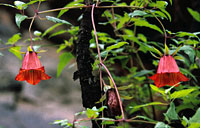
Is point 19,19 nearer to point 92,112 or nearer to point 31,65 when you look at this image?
point 31,65

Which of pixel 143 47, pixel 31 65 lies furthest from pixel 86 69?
pixel 143 47

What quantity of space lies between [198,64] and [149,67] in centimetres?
89

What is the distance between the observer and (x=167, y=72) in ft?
2.42

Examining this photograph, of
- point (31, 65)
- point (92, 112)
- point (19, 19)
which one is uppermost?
point (19, 19)

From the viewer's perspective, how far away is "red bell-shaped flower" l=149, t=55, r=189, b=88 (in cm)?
71

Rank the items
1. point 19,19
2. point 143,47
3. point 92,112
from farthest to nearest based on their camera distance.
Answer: point 143,47
point 19,19
point 92,112

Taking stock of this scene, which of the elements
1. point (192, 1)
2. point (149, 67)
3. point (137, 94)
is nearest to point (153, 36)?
point (149, 67)

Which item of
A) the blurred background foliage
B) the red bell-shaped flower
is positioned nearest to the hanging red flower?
the blurred background foliage

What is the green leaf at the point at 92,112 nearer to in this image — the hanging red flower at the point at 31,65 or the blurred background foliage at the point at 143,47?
the blurred background foliage at the point at 143,47

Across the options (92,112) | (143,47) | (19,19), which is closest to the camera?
(92,112)

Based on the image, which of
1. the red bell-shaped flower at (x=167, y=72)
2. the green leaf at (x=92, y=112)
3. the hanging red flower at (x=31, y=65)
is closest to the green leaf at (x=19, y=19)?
the hanging red flower at (x=31, y=65)

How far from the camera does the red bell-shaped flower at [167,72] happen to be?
28.0 inches

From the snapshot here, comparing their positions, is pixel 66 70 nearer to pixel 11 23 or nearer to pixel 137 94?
pixel 11 23

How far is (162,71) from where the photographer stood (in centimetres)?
73
